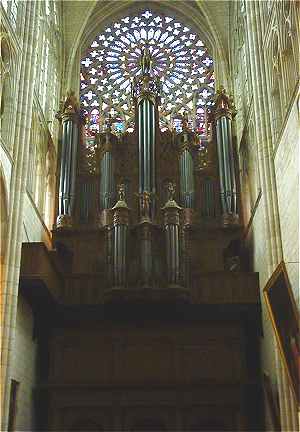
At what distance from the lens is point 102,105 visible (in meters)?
23.8

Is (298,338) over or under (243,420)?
over

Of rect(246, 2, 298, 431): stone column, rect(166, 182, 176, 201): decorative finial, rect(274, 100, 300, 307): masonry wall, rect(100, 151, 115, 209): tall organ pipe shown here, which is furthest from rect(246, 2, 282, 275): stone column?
rect(100, 151, 115, 209): tall organ pipe

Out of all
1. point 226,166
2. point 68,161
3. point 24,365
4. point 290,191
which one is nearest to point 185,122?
point 226,166

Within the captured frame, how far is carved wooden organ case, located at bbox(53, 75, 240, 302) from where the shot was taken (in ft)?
59.7

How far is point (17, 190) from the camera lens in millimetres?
15586

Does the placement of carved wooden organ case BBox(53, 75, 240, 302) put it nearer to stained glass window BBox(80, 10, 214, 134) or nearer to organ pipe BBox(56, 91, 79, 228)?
organ pipe BBox(56, 91, 79, 228)

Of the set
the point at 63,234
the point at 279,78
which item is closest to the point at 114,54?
the point at 63,234

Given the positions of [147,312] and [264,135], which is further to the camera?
[147,312]

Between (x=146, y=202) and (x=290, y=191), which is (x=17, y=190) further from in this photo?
(x=290, y=191)

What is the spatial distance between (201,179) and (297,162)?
8.27 meters

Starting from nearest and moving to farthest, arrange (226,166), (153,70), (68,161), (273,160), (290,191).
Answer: (290,191) < (273,160) < (226,166) < (68,161) < (153,70)

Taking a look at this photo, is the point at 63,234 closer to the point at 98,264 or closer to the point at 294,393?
the point at 98,264

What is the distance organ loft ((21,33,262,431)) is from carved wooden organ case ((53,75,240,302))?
0.13ft

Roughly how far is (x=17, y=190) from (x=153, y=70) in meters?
10.4
